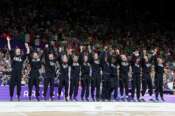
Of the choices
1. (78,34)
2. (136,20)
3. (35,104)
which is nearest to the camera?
(35,104)

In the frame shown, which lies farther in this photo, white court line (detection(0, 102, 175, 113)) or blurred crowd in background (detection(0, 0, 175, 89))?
blurred crowd in background (detection(0, 0, 175, 89))

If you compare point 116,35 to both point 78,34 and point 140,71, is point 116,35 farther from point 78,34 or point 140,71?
point 140,71

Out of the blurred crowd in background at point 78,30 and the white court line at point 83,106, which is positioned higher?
the blurred crowd in background at point 78,30

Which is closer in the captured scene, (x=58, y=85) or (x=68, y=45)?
(x=58, y=85)

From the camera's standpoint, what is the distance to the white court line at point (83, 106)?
16.0m

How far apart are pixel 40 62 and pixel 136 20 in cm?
985

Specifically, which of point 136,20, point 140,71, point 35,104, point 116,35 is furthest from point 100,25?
point 35,104

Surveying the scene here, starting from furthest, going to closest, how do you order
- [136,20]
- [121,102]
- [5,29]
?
[136,20] < [5,29] < [121,102]

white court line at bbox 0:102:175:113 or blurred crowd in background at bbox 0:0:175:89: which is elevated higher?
blurred crowd in background at bbox 0:0:175:89

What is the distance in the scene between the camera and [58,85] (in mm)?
17188

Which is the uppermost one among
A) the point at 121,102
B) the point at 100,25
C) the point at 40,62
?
the point at 100,25

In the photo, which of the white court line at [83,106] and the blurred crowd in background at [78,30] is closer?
the white court line at [83,106]

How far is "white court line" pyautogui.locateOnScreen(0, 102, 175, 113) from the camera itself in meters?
16.0

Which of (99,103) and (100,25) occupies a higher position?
A: (100,25)
